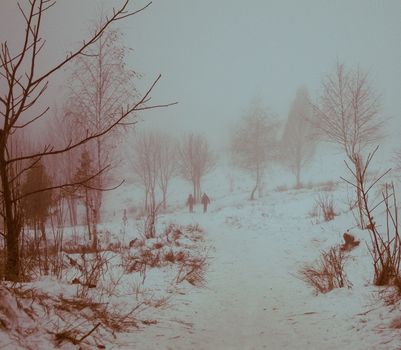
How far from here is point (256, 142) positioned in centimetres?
3069

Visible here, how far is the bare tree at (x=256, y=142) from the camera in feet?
101

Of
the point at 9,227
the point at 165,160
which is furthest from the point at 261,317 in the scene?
the point at 165,160

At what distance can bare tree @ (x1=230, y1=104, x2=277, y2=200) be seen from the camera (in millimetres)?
30750

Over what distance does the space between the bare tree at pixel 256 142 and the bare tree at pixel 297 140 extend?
3.06m

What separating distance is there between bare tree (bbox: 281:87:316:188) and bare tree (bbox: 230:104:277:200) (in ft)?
10.1

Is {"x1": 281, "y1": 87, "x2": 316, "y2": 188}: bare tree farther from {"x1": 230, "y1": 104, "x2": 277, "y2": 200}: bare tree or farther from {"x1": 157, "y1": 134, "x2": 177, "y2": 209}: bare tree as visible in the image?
{"x1": 157, "y1": 134, "x2": 177, "y2": 209}: bare tree

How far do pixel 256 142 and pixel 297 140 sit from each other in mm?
5402

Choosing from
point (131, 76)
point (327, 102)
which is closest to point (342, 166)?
point (327, 102)

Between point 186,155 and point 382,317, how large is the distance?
101 ft

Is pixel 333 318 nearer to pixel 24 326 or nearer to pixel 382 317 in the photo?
pixel 382 317

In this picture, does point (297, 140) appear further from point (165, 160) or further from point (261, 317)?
point (261, 317)

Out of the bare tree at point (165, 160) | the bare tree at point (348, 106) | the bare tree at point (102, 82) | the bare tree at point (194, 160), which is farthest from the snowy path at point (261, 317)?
the bare tree at point (165, 160)

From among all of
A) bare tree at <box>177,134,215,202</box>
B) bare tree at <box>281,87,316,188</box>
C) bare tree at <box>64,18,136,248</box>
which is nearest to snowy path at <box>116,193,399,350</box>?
bare tree at <box>64,18,136,248</box>

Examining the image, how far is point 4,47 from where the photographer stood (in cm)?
212
